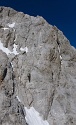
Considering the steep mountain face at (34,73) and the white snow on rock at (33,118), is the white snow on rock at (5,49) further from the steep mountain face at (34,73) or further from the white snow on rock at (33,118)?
the white snow on rock at (33,118)

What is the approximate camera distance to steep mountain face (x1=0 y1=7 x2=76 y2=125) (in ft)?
117

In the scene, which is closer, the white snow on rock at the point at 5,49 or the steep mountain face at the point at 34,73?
the steep mountain face at the point at 34,73

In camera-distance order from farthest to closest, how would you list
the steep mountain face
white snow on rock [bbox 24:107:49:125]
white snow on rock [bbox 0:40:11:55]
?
1. white snow on rock [bbox 0:40:11:55]
2. white snow on rock [bbox 24:107:49:125]
3. the steep mountain face

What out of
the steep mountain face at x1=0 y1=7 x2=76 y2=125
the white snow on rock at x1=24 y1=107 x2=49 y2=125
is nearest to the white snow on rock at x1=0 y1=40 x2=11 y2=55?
the steep mountain face at x1=0 y1=7 x2=76 y2=125

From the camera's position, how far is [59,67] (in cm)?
4478

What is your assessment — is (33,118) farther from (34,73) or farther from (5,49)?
(5,49)

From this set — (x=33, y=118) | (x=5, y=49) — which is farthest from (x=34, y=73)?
(x=33, y=118)

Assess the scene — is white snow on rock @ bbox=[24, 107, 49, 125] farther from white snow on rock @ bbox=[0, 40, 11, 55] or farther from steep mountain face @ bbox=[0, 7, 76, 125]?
white snow on rock @ bbox=[0, 40, 11, 55]

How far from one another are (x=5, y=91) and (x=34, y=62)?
33.5ft

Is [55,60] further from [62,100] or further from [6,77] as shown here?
[6,77]

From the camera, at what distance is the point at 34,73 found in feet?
135

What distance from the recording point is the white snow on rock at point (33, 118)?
118 feet

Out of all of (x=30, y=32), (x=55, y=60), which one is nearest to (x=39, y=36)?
(x=30, y=32)

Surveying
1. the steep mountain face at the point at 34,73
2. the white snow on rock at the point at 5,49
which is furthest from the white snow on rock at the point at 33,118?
the white snow on rock at the point at 5,49
